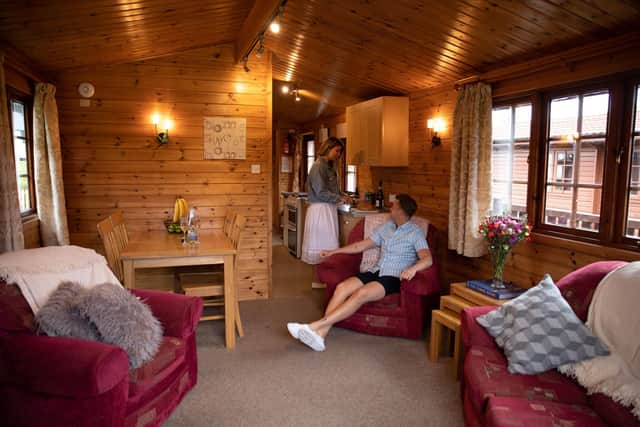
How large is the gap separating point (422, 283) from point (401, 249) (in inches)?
14.2

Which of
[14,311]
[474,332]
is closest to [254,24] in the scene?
[14,311]

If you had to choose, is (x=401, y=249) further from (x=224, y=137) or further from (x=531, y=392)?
(x=224, y=137)

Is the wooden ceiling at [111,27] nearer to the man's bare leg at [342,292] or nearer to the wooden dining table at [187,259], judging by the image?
the wooden dining table at [187,259]

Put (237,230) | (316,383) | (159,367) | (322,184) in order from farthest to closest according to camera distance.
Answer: (322,184)
(237,230)
(316,383)
(159,367)

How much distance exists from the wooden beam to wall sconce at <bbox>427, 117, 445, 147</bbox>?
1.85m

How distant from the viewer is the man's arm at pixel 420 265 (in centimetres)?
356

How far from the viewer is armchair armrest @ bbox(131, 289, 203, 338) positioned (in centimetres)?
272

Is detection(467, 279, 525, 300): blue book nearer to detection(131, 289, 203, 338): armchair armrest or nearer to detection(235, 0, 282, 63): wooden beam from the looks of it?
detection(131, 289, 203, 338): armchair armrest

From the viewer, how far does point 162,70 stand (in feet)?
14.8

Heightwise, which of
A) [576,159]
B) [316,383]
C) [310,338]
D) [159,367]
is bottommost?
[316,383]

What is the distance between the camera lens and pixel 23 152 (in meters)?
3.95

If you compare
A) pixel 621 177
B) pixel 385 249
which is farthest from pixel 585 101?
pixel 385 249

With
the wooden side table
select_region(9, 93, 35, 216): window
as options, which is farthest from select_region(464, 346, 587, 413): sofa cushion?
select_region(9, 93, 35, 216): window

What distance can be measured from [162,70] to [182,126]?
551mm
